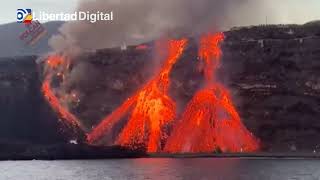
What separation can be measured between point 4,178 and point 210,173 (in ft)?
165

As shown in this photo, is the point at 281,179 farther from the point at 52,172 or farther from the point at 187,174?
the point at 52,172

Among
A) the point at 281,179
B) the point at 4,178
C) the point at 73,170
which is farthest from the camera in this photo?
the point at 73,170

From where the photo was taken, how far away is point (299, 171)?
554 feet

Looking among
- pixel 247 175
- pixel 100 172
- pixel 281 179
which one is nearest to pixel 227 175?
pixel 247 175

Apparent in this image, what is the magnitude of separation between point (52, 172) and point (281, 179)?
69.7 m

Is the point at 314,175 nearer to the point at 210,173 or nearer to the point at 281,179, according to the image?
the point at 281,179

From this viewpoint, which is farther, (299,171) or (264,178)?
(299,171)

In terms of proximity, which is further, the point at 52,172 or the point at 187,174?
the point at 52,172

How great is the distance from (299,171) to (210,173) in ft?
79.9

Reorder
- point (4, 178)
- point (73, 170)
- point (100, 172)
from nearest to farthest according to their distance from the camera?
1. point (4, 178)
2. point (100, 172)
3. point (73, 170)

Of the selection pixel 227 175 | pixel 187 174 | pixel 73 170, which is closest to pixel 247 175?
pixel 227 175

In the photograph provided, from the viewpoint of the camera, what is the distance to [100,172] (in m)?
178

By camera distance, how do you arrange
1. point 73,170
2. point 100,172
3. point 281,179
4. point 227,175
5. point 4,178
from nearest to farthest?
1. point 281,179
2. point 227,175
3. point 4,178
4. point 100,172
5. point 73,170

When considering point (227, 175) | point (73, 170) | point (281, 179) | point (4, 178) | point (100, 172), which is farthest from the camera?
point (73, 170)
